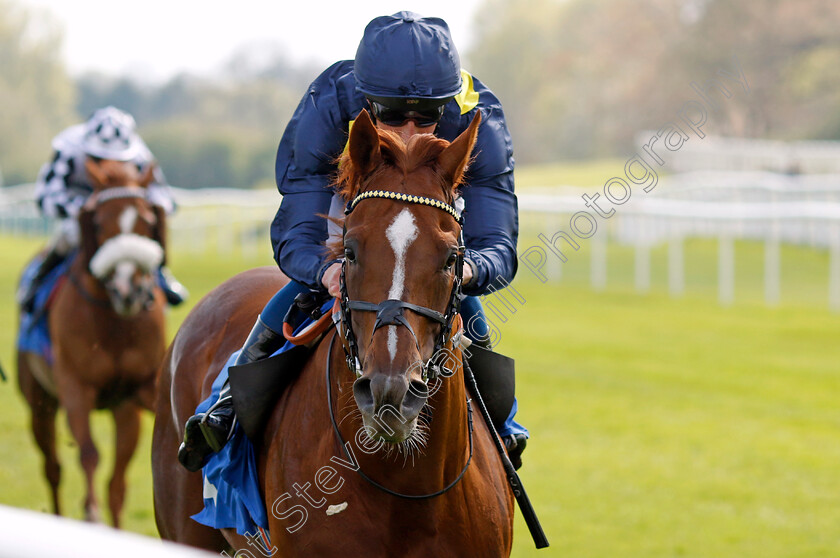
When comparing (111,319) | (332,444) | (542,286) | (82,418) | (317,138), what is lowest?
(542,286)

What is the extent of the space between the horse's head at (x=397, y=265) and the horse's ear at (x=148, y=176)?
4.06 meters

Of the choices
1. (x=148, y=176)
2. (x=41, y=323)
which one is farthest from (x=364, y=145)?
(x=41, y=323)

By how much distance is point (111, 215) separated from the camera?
5891 millimetres

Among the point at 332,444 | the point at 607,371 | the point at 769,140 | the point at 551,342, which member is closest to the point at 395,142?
the point at 332,444

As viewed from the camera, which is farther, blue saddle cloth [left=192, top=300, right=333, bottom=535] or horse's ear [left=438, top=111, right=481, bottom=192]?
blue saddle cloth [left=192, top=300, right=333, bottom=535]

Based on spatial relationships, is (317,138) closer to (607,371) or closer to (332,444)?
(332,444)

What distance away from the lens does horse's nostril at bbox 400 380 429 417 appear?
2090 mm

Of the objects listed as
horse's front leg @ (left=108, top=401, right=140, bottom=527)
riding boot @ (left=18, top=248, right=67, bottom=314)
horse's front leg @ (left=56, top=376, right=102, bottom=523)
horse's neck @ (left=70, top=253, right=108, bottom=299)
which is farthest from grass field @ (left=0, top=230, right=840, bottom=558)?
horse's neck @ (left=70, top=253, right=108, bottom=299)

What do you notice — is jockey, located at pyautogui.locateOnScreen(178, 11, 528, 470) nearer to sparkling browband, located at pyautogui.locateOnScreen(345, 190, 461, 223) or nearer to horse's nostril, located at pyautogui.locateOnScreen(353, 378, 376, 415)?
sparkling browband, located at pyautogui.locateOnScreen(345, 190, 461, 223)

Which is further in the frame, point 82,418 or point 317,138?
point 82,418

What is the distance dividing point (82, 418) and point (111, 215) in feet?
3.86

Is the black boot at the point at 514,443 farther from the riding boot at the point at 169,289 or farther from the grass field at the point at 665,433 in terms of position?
the riding boot at the point at 169,289

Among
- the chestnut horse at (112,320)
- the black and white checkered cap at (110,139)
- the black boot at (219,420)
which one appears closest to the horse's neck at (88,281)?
the chestnut horse at (112,320)

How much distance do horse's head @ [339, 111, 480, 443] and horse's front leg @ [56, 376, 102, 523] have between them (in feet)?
12.5
